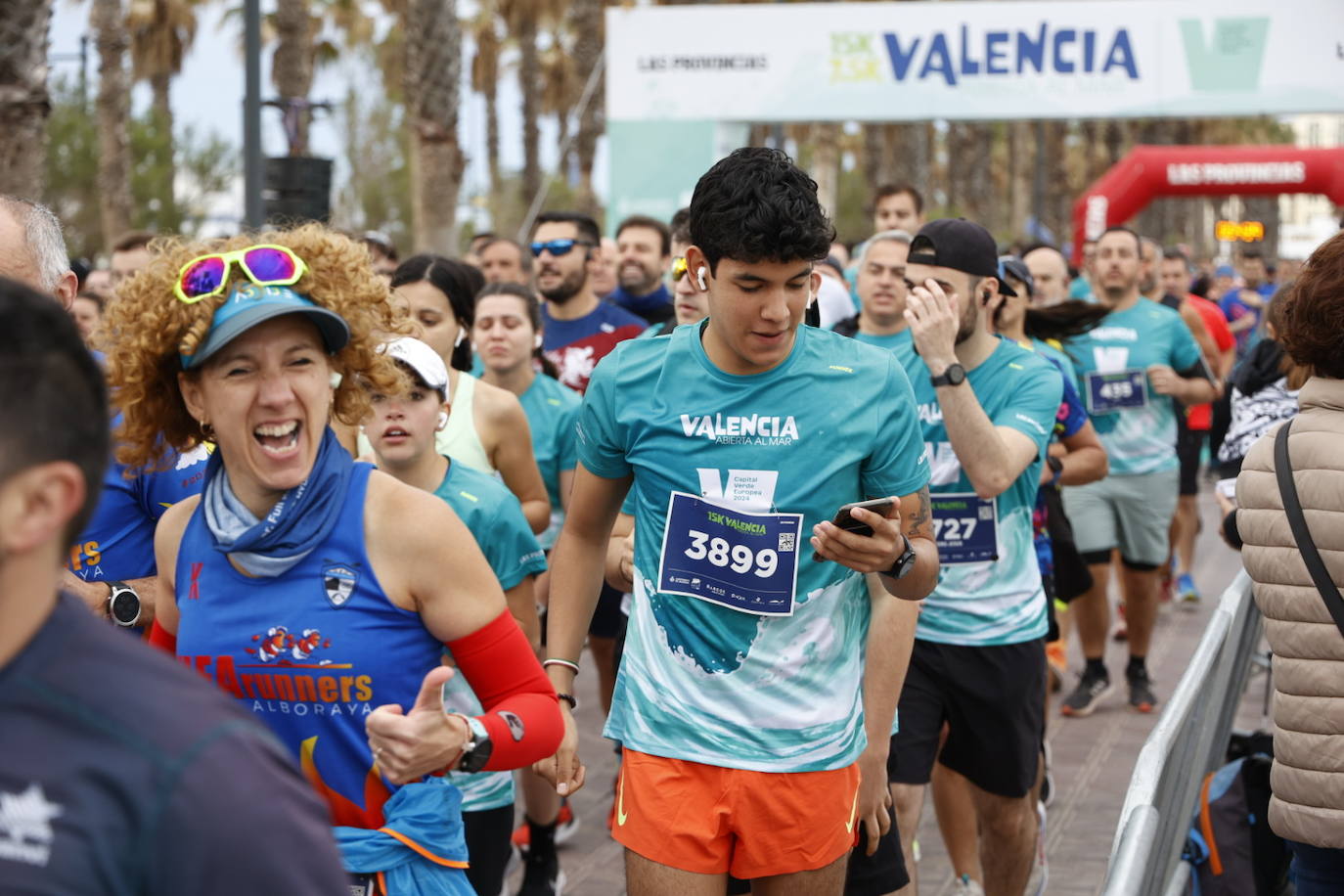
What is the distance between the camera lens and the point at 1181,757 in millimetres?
3674

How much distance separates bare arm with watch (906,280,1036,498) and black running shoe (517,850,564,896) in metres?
2.01

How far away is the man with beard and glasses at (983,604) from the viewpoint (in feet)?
15.6

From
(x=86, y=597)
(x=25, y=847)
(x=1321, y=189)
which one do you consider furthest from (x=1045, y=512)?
(x=1321, y=189)

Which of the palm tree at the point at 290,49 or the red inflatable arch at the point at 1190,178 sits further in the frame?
the red inflatable arch at the point at 1190,178

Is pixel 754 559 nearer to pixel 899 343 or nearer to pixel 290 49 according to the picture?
pixel 899 343

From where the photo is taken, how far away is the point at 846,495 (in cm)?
321

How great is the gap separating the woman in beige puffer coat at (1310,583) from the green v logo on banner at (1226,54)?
14.2 metres

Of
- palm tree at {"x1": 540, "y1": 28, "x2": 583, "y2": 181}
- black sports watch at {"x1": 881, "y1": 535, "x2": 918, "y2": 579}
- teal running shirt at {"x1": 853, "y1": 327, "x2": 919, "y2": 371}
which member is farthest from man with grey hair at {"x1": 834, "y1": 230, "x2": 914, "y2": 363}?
palm tree at {"x1": 540, "y1": 28, "x2": 583, "y2": 181}

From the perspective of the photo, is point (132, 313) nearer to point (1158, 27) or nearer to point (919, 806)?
point (919, 806)

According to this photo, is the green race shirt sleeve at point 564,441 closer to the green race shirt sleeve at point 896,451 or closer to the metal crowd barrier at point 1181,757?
the metal crowd barrier at point 1181,757

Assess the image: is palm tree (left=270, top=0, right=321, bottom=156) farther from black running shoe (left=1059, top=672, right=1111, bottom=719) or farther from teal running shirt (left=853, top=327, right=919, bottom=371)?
teal running shirt (left=853, top=327, right=919, bottom=371)

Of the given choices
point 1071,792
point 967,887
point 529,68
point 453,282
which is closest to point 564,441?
point 453,282

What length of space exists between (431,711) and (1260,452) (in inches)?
84.4

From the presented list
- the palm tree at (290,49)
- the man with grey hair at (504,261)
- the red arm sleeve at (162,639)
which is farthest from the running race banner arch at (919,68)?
the red arm sleeve at (162,639)
